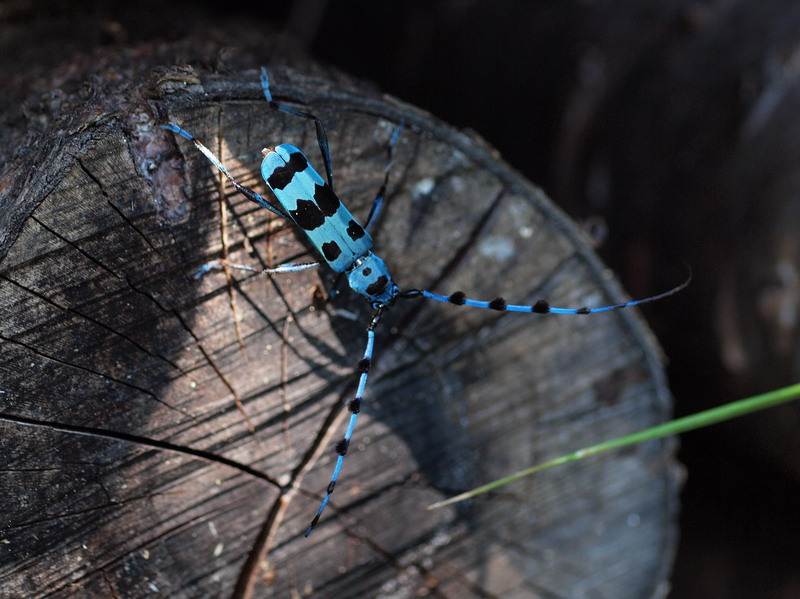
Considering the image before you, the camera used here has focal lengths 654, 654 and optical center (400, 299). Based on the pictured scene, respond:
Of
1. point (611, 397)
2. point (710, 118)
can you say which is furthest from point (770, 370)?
point (710, 118)

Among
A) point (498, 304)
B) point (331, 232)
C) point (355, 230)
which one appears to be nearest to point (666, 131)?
point (498, 304)

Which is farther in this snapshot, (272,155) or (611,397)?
(611,397)

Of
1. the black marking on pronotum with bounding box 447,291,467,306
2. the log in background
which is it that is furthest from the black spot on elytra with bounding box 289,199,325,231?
the log in background

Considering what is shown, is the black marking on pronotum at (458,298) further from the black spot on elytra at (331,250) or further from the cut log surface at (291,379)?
the black spot on elytra at (331,250)

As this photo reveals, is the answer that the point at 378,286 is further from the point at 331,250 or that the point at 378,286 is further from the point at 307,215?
the point at 307,215

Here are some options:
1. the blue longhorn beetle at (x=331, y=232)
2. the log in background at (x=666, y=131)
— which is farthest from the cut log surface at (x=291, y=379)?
the log in background at (x=666, y=131)

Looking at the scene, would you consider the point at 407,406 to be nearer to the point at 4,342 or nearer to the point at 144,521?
the point at 144,521
